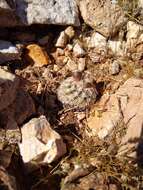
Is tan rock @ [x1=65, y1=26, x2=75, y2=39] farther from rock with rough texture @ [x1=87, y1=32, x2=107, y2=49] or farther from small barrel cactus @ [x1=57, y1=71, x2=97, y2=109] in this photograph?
small barrel cactus @ [x1=57, y1=71, x2=97, y2=109]

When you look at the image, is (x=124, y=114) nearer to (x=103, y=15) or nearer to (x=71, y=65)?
(x=71, y=65)

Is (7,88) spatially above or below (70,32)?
below

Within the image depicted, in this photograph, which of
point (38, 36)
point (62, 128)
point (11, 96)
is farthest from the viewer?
point (38, 36)

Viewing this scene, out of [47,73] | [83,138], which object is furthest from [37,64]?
[83,138]

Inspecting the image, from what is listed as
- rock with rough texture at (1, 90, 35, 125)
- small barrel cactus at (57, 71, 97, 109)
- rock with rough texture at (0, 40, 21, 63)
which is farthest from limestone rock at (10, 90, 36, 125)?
rock with rough texture at (0, 40, 21, 63)

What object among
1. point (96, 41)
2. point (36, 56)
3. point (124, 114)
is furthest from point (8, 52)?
point (124, 114)

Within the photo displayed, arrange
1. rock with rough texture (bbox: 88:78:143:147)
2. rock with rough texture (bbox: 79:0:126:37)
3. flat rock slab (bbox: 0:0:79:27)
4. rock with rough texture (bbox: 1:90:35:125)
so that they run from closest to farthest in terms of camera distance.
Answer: rock with rough texture (bbox: 1:90:35:125) → rock with rough texture (bbox: 88:78:143:147) → flat rock slab (bbox: 0:0:79:27) → rock with rough texture (bbox: 79:0:126:37)

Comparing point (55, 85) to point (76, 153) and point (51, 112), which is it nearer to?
point (51, 112)

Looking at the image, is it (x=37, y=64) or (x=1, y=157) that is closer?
(x=1, y=157)
